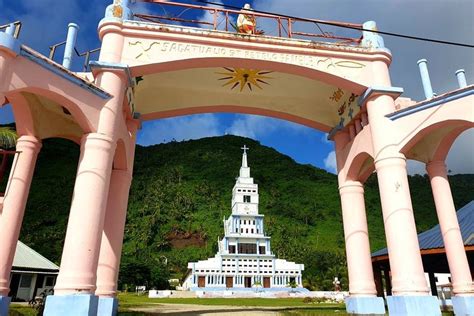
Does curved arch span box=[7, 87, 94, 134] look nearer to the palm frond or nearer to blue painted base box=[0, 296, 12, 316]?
blue painted base box=[0, 296, 12, 316]

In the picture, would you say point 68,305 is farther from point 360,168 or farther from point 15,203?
point 360,168

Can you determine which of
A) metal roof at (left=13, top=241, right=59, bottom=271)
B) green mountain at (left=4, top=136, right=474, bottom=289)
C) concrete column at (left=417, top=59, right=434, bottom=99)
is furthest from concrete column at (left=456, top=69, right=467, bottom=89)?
green mountain at (left=4, top=136, right=474, bottom=289)

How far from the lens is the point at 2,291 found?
7.52m

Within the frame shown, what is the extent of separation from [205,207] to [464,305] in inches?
3298

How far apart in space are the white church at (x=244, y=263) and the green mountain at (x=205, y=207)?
4.37 m

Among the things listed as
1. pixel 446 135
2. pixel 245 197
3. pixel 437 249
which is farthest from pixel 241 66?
pixel 245 197

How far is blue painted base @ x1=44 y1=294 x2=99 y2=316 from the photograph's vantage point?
6344 millimetres

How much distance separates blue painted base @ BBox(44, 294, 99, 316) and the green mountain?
42471mm

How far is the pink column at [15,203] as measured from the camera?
25.9ft

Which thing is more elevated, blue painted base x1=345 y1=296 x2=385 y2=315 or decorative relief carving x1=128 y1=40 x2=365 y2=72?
decorative relief carving x1=128 y1=40 x2=365 y2=72

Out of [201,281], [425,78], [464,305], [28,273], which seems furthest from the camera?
[201,281]

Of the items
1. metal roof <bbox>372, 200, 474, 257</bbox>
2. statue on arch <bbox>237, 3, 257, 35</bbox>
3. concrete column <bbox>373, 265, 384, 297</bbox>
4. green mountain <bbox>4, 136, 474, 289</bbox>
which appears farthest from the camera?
green mountain <bbox>4, 136, 474, 289</bbox>

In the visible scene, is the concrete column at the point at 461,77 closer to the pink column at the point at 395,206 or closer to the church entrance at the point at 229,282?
the pink column at the point at 395,206

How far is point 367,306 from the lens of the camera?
9.55 metres
